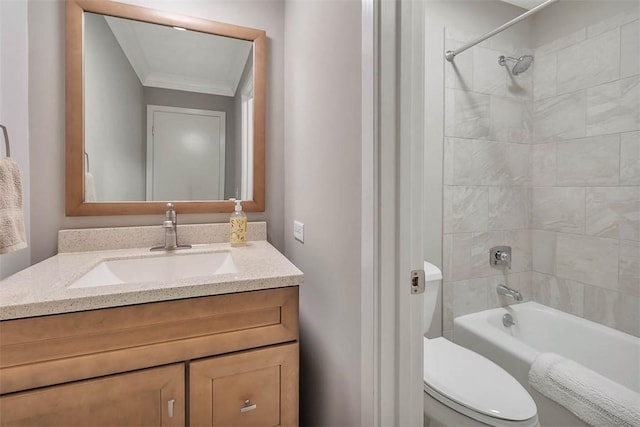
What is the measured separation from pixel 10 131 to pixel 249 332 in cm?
111

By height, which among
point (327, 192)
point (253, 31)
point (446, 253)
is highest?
point (253, 31)

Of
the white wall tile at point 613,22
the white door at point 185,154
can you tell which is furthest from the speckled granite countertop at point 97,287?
the white wall tile at point 613,22

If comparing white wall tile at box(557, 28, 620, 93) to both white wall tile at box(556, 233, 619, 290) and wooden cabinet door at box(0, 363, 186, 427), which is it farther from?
wooden cabinet door at box(0, 363, 186, 427)

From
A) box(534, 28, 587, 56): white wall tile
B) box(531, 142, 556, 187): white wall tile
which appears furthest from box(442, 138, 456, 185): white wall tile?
box(534, 28, 587, 56): white wall tile

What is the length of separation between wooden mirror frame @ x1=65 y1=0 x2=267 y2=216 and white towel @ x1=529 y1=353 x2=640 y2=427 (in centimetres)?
142

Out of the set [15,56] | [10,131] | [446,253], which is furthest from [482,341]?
[15,56]

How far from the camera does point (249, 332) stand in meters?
0.98

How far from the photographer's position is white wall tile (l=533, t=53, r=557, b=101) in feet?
6.30

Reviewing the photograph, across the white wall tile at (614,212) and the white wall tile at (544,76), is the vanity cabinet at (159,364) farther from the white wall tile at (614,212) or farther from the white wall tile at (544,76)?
the white wall tile at (544,76)

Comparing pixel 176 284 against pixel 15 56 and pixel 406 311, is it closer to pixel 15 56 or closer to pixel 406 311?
pixel 406 311

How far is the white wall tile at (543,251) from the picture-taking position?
1967 mm

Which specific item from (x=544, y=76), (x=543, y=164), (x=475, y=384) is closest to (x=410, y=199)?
(x=475, y=384)

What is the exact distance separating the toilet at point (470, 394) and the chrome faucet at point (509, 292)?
2.17 feet

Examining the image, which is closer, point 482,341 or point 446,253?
point 482,341
